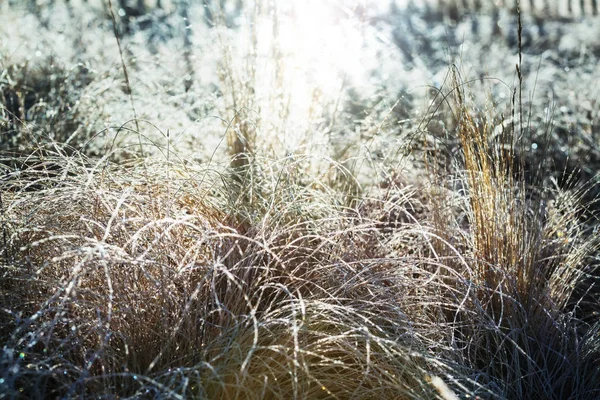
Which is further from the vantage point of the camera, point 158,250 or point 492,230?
point 492,230

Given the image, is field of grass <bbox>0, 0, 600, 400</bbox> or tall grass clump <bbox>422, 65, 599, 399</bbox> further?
tall grass clump <bbox>422, 65, 599, 399</bbox>

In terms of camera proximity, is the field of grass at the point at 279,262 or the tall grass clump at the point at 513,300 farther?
the tall grass clump at the point at 513,300

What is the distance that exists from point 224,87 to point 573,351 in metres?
1.82

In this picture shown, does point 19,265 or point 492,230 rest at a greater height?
point 19,265

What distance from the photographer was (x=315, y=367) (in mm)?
1745

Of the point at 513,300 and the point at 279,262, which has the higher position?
the point at 279,262

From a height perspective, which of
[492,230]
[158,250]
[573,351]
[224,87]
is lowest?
[573,351]

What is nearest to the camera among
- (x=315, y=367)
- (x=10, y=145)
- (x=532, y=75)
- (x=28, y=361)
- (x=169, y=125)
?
(x=28, y=361)

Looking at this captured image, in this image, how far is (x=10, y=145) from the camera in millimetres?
2965

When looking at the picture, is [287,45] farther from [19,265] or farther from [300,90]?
[19,265]

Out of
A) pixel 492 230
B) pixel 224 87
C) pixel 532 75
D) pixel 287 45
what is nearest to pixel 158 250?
pixel 492 230

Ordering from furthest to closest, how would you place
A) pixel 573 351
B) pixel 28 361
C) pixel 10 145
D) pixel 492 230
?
pixel 10 145 → pixel 492 230 → pixel 573 351 → pixel 28 361

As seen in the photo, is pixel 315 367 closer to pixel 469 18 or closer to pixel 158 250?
pixel 158 250

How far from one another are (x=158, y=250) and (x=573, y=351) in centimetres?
118
